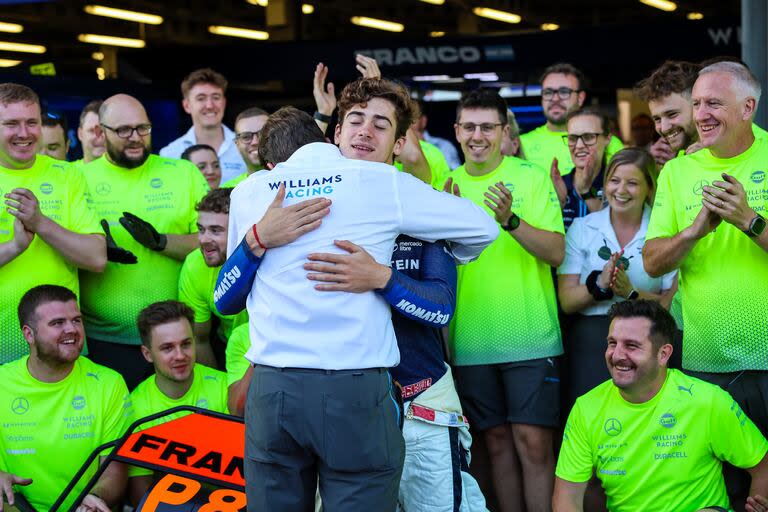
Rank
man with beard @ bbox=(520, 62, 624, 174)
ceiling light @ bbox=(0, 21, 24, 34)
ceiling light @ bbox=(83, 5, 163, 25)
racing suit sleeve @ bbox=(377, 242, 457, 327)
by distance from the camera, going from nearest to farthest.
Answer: racing suit sleeve @ bbox=(377, 242, 457, 327) → man with beard @ bbox=(520, 62, 624, 174) → ceiling light @ bbox=(83, 5, 163, 25) → ceiling light @ bbox=(0, 21, 24, 34)

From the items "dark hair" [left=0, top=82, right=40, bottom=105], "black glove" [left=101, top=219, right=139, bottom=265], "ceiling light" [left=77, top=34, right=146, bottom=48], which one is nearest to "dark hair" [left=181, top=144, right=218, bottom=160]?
"black glove" [left=101, top=219, right=139, bottom=265]

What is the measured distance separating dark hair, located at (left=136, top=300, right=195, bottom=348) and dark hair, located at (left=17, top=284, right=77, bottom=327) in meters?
0.41

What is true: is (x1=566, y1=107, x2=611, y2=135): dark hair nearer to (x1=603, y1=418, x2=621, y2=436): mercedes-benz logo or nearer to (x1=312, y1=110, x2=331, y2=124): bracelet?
(x1=312, y1=110, x2=331, y2=124): bracelet

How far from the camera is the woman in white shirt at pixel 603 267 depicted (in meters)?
5.07

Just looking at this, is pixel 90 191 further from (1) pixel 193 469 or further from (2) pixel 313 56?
(2) pixel 313 56

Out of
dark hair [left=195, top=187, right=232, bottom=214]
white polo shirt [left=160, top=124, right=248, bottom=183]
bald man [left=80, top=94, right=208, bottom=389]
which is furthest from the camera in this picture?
white polo shirt [left=160, top=124, right=248, bottom=183]

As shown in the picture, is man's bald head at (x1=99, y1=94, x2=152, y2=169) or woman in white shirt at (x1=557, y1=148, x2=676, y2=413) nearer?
woman in white shirt at (x1=557, y1=148, x2=676, y2=413)

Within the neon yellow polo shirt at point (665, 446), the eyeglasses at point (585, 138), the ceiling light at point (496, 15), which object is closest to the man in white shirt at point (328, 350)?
the neon yellow polo shirt at point (665, 446)

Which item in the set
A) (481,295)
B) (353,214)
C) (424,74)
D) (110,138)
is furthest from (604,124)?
(424,74)

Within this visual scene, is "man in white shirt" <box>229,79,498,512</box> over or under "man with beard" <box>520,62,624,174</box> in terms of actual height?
under

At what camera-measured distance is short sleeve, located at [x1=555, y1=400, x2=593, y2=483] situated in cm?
Answer: 440

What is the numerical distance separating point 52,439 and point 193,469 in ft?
2.80

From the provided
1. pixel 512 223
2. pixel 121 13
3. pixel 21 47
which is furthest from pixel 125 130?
pixel 21 47

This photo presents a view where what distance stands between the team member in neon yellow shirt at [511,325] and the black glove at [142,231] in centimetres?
152
